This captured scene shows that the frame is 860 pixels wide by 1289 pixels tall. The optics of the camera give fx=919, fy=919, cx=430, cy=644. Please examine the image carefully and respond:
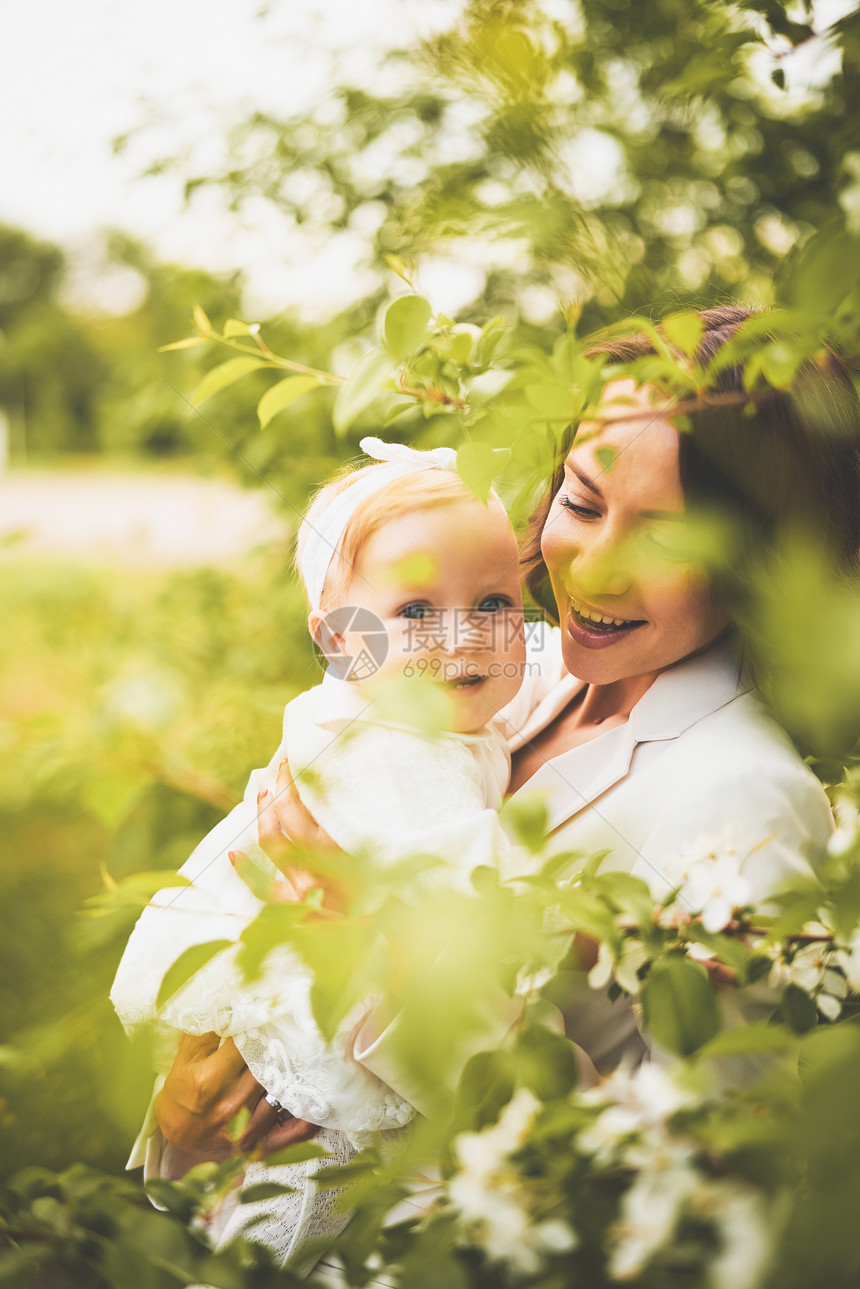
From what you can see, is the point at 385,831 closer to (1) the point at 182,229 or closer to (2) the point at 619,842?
A: (2) the point at 619,842

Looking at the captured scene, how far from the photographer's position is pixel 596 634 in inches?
34.4

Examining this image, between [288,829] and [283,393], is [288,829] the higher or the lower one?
the lower one

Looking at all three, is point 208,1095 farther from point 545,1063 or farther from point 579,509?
point 579,509

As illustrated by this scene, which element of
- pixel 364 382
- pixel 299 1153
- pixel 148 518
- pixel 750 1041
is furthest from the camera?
pixel 148 518

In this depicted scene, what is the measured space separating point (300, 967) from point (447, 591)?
0.33m

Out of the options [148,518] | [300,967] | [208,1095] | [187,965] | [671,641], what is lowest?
[148,518]

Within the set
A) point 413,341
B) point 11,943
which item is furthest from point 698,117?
point 11,943

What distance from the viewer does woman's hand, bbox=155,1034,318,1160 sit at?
0.83m

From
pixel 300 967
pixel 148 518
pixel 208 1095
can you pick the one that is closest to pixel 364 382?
pixel 300 967

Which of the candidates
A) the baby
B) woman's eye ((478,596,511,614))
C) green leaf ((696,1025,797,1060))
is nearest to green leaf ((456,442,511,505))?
the baby

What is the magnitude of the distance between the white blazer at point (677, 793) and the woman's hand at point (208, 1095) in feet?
0.58

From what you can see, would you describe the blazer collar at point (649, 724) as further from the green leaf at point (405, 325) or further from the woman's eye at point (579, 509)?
the green leaf at point (405, 325)

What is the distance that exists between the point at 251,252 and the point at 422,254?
1.30ft

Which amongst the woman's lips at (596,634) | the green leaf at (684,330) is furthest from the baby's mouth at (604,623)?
the green leaf at (684,330)
